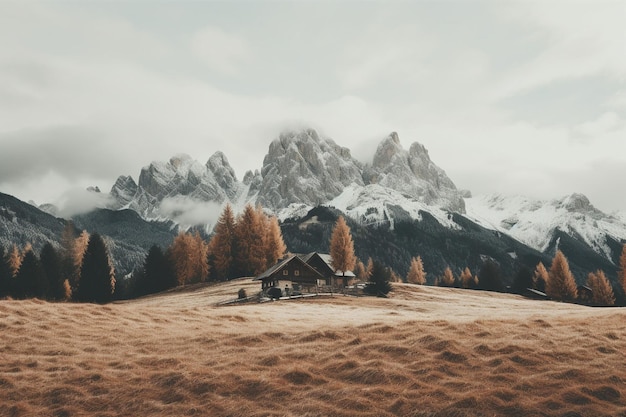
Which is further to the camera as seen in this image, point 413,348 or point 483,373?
point 413,348

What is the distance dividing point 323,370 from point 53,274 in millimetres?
80331

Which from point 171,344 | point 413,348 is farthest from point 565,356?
point 171,344

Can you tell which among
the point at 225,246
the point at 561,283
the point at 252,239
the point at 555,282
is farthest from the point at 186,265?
the point at 561,283

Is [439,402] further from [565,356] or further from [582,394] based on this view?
[565,356]

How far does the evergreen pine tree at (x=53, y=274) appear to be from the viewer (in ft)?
261

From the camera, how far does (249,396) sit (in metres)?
14.4

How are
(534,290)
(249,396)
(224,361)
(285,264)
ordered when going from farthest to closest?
1. (534,290)
2. (285,264)
3. (224,361)
4. (249,396)

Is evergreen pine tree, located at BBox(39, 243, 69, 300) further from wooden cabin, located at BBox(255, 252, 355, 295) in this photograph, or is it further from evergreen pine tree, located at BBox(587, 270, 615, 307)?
evergreen pine tree, located at BBox(587, 270, 615, 307)

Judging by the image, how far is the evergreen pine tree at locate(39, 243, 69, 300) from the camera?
261 feet

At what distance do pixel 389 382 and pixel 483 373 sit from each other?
10.7 ft

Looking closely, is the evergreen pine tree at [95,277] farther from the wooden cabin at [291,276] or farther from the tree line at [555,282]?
the tree line at [555,282]

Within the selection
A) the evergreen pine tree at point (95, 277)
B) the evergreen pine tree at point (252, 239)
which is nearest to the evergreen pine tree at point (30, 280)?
the evergreen pine tree at point (95, 277)

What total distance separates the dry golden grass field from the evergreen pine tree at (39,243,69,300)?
62.5 m

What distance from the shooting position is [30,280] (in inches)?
2793
